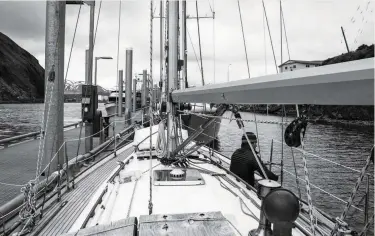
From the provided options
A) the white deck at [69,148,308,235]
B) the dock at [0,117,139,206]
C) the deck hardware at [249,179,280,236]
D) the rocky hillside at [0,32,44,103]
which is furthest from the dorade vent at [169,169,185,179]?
the rocky hillside at [0,32,44,103]

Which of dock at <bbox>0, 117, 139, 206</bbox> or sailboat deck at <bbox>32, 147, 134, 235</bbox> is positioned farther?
dock at <bbox>0, 117, 139, 206</bbox>

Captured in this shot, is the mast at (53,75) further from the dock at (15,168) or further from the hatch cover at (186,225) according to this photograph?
the hatch cover at (186,225)

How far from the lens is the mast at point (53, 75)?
482 cm

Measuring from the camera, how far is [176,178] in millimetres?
3938

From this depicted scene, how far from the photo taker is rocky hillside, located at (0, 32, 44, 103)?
141m

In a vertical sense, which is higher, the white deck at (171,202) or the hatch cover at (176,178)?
the hatch cover at (176,178)

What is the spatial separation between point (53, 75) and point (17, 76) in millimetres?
169038

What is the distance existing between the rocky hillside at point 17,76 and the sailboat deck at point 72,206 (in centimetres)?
15096

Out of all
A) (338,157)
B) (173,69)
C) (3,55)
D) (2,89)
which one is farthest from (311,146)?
(3,55)

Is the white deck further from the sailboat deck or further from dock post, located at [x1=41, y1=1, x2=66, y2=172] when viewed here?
dock post, located at [x1=41, y1=1, x2=66, y2=172]

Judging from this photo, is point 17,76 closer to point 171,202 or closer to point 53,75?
point 53,75

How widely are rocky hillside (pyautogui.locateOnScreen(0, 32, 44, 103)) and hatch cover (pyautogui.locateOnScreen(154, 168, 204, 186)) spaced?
152328 millimetres

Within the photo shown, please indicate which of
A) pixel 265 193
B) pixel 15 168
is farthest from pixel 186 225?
pixel 15 168

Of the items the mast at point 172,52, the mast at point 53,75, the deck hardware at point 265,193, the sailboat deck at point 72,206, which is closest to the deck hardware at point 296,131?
the deck hardware at point 265,193
